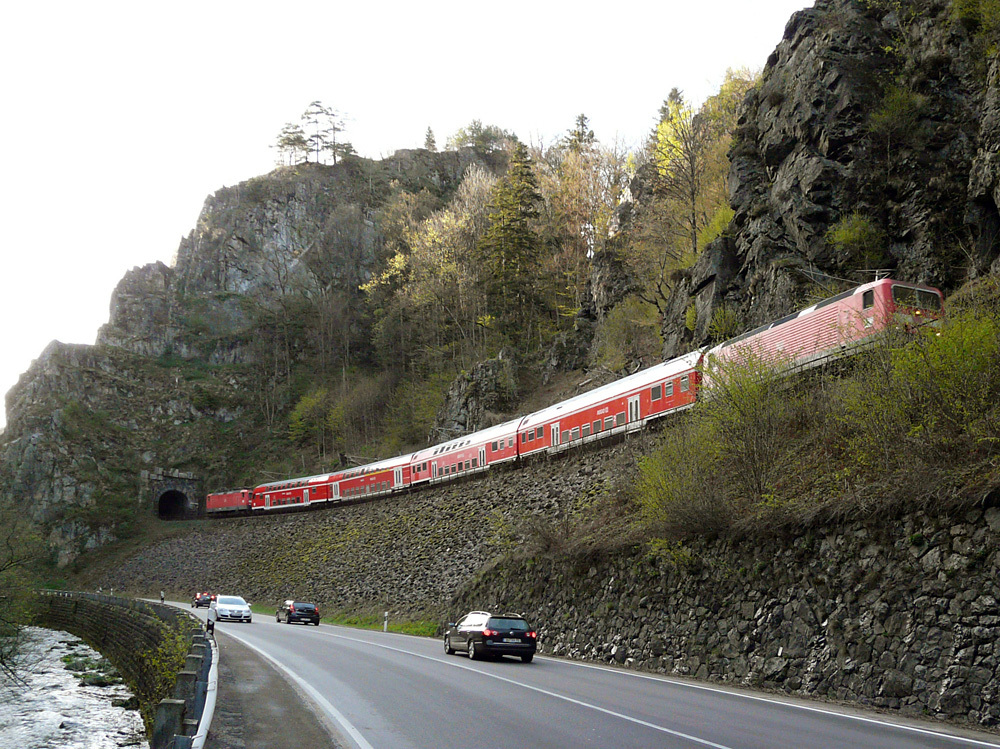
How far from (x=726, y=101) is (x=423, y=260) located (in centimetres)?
2765

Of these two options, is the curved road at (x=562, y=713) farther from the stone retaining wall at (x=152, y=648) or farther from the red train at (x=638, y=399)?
the red train at (x=638, y=399)

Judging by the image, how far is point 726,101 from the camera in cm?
5075

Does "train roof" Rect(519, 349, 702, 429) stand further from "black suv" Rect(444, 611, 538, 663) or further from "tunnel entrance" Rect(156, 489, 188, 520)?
"tunnel entrance" Rect(156, 489, 188, 520)

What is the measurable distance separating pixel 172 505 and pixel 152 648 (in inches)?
2394

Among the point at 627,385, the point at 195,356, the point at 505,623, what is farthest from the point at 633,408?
the point at 195,356

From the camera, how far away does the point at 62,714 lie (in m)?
22.9

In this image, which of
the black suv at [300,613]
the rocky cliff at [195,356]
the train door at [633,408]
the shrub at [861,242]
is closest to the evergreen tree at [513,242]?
the train door at [633,408]

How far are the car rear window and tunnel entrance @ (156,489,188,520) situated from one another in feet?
215

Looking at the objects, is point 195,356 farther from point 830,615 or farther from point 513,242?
point 830,615

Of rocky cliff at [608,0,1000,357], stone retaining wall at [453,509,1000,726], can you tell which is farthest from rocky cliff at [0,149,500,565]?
stone retaining wall at [453,509,1000,726]

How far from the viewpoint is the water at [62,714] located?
19.3m

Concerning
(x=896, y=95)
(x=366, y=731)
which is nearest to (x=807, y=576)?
(x=366, y=731)

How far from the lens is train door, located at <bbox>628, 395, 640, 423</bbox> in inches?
1198

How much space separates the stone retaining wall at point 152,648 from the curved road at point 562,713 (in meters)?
1.82
